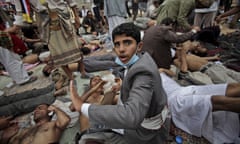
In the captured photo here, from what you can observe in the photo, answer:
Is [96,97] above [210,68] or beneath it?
beneath

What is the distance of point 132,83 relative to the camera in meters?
1.05

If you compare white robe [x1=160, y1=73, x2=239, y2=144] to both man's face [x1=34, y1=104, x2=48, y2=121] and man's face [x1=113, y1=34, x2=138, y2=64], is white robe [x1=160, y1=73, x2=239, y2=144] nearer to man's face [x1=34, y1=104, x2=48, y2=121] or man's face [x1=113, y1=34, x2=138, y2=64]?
man's face [x1=113, y1=34, x2=138, y2=64]

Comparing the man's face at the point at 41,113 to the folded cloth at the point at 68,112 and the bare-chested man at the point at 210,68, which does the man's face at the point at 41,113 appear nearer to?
the folded cloth at the point at 68,112

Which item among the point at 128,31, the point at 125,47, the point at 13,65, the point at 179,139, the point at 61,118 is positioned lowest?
the point at 179,139

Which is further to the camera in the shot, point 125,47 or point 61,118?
point 61,118

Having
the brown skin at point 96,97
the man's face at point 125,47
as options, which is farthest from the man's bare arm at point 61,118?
the man's face at point 125,47

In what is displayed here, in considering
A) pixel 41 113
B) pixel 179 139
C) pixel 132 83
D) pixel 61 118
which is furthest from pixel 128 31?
pixel 41 113

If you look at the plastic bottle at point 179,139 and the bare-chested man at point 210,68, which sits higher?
the bare-chested man at point 210,68

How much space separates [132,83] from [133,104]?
18 cm

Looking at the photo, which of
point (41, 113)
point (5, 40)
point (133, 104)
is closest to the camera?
point (133, 104)

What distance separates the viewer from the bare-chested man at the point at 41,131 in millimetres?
1810

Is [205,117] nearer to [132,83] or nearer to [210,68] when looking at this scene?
[132,83]

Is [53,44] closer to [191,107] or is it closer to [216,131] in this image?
[191,107]

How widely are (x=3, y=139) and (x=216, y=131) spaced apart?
2187 millimetres
